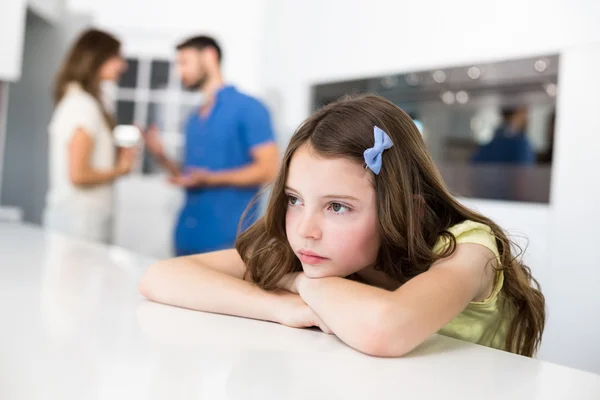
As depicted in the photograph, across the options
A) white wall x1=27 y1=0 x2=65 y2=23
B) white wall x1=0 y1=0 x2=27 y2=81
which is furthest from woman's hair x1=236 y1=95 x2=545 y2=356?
white wall x1=27 y1=0 x2=65 y2=23

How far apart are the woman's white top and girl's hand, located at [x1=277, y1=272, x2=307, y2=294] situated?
167cm

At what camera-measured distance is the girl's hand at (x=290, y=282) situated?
106 centimetres

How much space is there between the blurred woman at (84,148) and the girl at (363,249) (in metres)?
1.52

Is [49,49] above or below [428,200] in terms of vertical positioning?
above

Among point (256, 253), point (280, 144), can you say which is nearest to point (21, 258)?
point (256, 253)

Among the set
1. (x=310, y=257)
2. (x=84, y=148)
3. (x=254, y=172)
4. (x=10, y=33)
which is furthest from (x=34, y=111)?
(x=310, y=257)

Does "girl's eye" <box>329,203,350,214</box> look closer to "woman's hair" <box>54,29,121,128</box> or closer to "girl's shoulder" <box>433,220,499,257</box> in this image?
"girl's shoulder" <box>433,220,499,257</box>

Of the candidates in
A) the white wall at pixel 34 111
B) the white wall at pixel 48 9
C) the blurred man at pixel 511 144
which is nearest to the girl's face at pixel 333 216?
the blurred man at pixel 511 144

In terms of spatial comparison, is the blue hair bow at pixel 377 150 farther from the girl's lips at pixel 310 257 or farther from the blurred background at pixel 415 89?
the blurred background at pixel 415 89

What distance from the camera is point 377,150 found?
97cm

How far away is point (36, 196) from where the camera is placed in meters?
4.02

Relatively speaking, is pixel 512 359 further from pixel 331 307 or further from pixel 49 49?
pixel 49 49

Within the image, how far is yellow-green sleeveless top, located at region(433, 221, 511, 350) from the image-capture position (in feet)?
3.40

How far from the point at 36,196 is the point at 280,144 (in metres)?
1.56
